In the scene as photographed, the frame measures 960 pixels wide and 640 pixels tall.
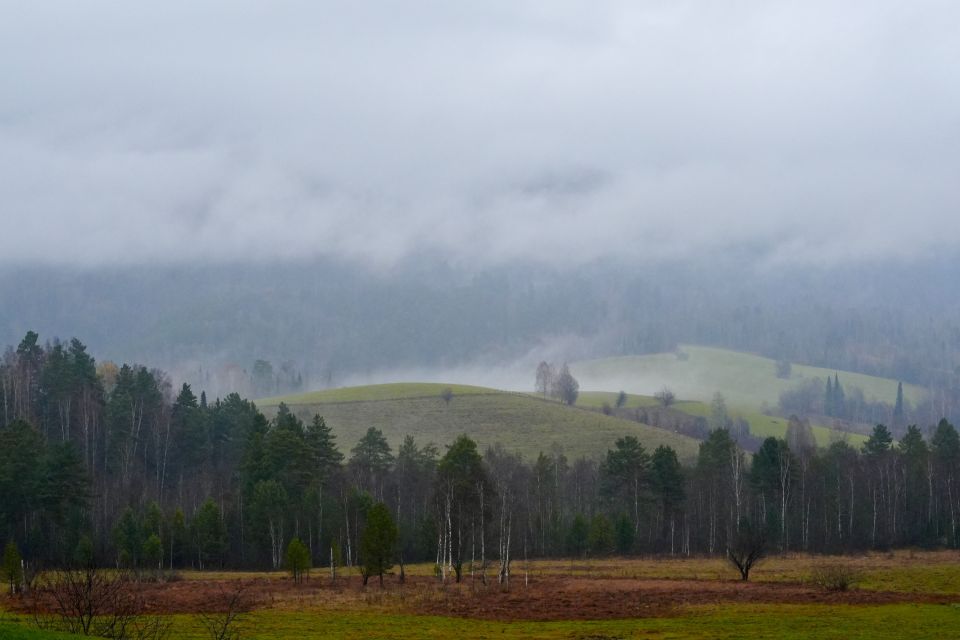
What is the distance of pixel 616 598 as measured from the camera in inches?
2744

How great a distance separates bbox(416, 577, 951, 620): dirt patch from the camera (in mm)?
62188

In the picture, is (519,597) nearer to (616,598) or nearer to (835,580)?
(616,598)

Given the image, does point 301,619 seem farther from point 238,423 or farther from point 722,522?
point 238,423

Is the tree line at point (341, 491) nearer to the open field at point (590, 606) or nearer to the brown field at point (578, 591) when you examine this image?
the brown field at point (578, 591)

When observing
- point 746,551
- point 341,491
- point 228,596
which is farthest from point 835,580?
point 341,491

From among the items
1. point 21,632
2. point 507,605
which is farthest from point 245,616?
point 21,632

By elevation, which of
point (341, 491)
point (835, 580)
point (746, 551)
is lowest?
point (835, 580)

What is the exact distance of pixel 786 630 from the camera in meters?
51.2

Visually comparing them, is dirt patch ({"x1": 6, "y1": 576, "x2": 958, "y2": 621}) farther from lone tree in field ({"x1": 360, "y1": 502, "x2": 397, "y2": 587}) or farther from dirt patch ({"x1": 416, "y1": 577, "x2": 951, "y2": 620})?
lone tree in field ({"x1": 360, "y1": 502, "x2": 397, "y2": 587})

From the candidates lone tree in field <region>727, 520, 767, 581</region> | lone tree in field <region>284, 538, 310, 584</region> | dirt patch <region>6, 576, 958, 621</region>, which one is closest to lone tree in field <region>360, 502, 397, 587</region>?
dirt patch <region>6, 576, 958, 621</region>

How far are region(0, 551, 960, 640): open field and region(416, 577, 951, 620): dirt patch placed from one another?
0.09 metres

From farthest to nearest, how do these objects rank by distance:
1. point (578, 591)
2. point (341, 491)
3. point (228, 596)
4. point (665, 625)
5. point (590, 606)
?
point (341, 491), point (578, 591), point (228, 596), point (590, 606), point (665, 625)

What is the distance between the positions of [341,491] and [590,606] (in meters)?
68.3

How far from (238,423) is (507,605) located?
342 feet
